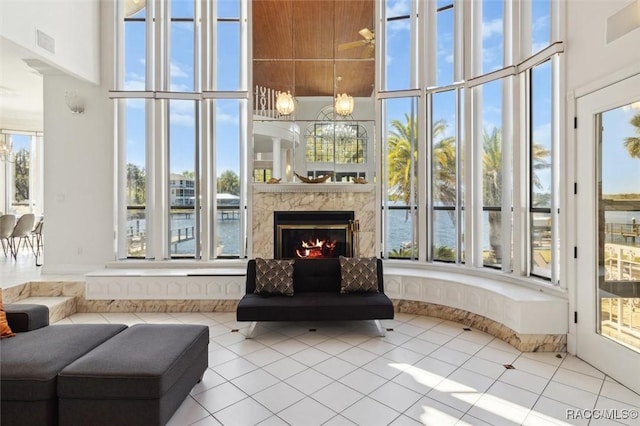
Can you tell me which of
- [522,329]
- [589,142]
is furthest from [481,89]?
[522,329]

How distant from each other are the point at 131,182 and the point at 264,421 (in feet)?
15.0

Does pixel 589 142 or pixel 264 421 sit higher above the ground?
pixel 589 142

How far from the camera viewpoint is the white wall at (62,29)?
12.5 feet

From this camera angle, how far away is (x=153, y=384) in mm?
2143

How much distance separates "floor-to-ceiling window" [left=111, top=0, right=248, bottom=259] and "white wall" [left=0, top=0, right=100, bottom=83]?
1.20 feet

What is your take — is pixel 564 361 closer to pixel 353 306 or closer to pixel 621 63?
pixel 353 306

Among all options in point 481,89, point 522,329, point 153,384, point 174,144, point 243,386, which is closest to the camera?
point 153,384

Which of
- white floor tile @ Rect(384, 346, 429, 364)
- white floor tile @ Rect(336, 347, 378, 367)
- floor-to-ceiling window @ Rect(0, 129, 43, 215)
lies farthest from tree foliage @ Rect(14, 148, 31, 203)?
white floor tile @ Rect(384, 346, 429, 364)

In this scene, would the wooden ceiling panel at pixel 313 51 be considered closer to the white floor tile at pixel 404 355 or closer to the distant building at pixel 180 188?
the distant building at pixel 180 188

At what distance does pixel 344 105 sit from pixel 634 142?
3551 mm

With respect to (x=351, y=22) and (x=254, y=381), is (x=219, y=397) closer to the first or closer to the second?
(x=254, y=381)

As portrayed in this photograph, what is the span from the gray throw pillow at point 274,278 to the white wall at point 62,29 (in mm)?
3741

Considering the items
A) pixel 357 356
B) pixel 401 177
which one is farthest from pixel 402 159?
pixel 357 356

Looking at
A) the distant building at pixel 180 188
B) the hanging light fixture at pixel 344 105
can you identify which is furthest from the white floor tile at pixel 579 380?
the distant building at pixel 180 188
